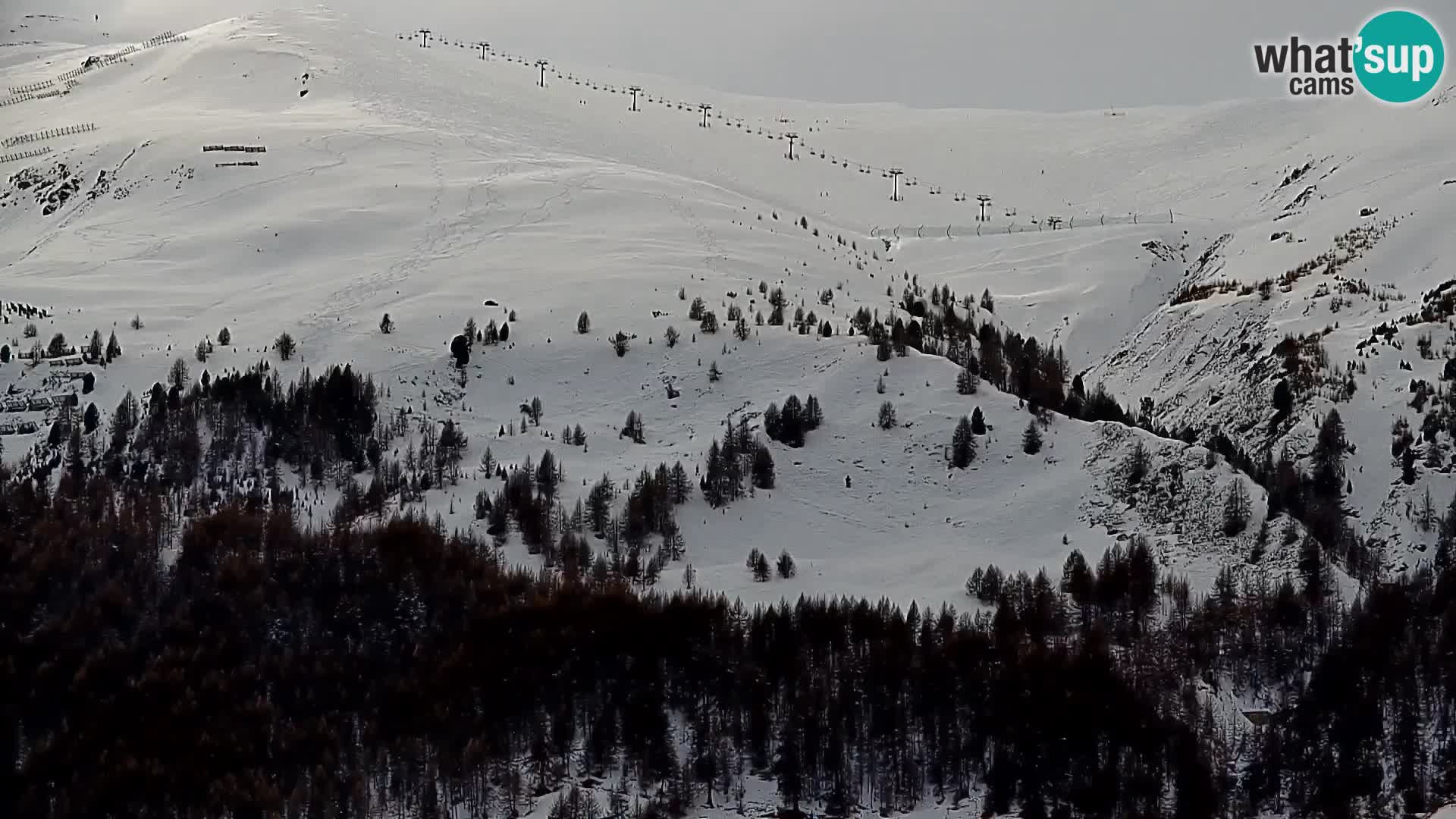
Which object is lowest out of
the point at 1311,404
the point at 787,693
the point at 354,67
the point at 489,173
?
the point at 787,693

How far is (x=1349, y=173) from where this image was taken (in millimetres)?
71312

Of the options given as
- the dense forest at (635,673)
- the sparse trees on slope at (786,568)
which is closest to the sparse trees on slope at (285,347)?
the dense forest at (635,673)

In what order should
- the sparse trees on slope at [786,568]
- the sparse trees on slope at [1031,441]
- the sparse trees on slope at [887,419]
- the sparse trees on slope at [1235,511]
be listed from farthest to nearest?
the sparse trees on slope at [887,419], the sparse trees on slope at [1031,441], the sparse trees on slope at [786,568], the sparse trees on slope at [1235,511]

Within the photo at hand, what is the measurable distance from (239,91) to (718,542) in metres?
63.0

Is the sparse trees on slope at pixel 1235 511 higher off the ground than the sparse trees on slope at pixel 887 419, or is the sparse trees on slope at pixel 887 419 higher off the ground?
the sparse trees on slope at pixel 887 419

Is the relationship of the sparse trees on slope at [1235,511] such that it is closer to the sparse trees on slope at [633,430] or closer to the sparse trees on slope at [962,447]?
the sparse trees on slope at [962,447]

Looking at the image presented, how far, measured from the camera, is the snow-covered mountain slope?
4275 centimetres

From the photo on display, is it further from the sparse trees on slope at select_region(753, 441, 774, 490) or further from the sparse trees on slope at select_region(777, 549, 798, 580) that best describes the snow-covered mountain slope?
the sparse trees on slope at select_region(753, 441, 774, 490)

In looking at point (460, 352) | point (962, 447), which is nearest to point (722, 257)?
point (460, 352)

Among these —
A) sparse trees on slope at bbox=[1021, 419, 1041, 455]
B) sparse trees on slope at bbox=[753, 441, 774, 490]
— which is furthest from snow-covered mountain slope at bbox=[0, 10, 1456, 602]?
sparse trees on slope at bbox=[753, 441, 774, 490]

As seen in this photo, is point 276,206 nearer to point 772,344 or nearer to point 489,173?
point 489,173

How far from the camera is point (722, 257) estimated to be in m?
60.8

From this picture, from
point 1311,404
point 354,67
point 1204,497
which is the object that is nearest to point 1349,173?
point 1311,404

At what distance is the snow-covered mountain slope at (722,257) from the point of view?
42.8 m
